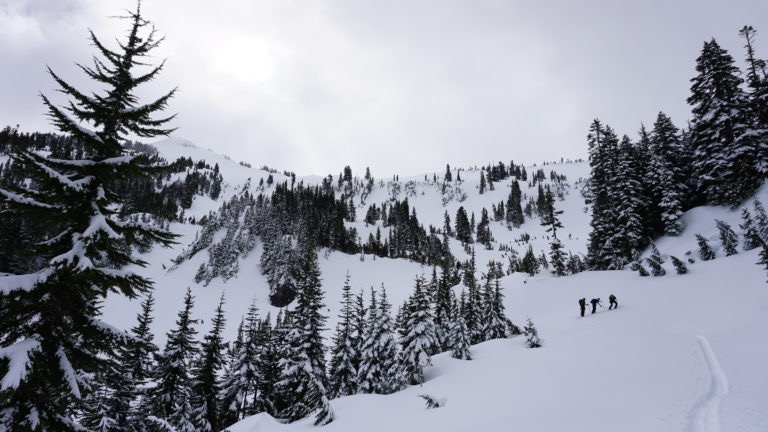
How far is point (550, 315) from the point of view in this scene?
33.2m

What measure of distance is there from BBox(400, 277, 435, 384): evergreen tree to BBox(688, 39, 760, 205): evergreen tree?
32.4 metres

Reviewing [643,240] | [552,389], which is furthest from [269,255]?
[552,389]

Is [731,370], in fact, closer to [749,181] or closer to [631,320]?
[631,320]

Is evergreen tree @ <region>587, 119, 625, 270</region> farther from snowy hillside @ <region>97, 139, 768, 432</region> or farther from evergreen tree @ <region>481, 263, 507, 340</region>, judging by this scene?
evergreen tree @ <region>481, 263, 507, 340</region>

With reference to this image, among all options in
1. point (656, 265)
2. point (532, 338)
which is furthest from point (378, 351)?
point (656, 265)

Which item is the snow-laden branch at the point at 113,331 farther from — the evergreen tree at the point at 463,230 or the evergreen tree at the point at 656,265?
the evergreen tree at the point at 463,230

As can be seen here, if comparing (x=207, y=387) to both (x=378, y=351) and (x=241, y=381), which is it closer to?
(x=241, y=381)

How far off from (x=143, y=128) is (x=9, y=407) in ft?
21.4

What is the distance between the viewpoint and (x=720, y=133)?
35.7 meters

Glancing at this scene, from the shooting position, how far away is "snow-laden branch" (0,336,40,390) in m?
5.81

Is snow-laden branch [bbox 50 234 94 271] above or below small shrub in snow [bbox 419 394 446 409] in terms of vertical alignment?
above

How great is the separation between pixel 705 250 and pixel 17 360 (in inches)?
1672

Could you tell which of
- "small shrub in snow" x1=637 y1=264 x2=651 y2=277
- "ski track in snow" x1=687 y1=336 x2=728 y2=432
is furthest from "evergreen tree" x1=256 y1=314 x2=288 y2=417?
"small shrub in snow" x1=637 y1=264 x2=651 y2=277

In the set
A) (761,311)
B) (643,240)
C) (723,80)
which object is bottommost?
(761,311)
